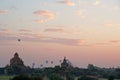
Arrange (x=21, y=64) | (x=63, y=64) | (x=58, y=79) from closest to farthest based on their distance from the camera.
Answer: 1. (x=58, y=79)
2. (x=63, y=64)
3. (x=21, y=64)

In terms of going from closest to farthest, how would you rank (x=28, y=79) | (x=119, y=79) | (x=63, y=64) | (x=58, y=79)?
(x=28, y=79) → (x=58, y=79) → (x=119, y=79) → (x=63, y=64)

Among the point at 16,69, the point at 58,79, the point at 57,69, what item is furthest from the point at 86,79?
the point at 16,69

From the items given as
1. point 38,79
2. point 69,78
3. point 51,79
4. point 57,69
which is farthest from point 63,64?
point 38,79

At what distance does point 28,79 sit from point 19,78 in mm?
2339

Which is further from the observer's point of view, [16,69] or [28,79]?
[16,69]

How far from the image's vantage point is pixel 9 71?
17212 centimetres

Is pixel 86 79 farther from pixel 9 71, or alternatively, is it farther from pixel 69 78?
pixel 9 71

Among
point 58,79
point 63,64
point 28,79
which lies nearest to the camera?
point 28,79

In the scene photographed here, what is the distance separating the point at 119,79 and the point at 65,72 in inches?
1109

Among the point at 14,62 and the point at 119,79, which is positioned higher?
the point at 14,62

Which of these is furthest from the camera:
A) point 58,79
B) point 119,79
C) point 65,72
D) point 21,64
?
point 21,64

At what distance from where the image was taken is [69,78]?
431 ft

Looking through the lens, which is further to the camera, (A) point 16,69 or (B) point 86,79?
(A) point 16,69

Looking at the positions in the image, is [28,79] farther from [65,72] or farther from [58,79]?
[65,72]
